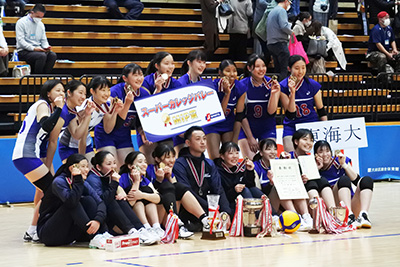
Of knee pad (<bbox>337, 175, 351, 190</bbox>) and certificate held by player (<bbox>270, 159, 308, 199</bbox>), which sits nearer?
certificate held by player (<bbox>270, 159, 308, 199</bbox>)

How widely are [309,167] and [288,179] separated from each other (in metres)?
0.35

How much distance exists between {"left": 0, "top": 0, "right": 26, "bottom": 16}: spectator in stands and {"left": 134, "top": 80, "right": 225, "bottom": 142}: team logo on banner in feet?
21.2

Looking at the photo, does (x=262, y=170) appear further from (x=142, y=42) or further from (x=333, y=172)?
(x=142, y=42)

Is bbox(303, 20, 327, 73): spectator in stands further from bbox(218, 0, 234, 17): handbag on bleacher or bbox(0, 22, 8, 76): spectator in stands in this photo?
bbox(0, 22, 8, 76): spectator in stands

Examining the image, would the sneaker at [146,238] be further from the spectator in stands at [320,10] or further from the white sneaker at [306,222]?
the spectator in stands at [320,10]

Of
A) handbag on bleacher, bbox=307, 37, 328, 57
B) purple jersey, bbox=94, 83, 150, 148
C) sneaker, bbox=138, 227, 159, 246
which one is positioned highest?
purple jersey, bbox=94, 83, 150, 148

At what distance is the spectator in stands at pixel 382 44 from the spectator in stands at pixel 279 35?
2.79 m

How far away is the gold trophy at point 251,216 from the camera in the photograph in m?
8.46

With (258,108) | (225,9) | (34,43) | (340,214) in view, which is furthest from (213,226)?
(225,9)

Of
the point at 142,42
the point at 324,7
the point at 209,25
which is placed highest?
the point at 324,7

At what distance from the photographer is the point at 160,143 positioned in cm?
→ 912

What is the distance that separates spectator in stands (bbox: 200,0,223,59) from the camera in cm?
1532

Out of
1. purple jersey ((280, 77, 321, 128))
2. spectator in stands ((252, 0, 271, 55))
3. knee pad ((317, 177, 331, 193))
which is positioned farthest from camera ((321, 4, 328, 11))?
knee pad ((317, 177, 331, 193))

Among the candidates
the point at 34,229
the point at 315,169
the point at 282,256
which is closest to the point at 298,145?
the point at 315,169
